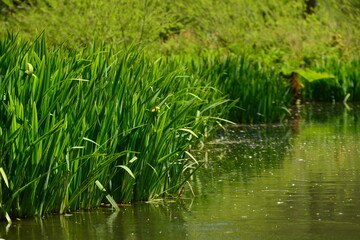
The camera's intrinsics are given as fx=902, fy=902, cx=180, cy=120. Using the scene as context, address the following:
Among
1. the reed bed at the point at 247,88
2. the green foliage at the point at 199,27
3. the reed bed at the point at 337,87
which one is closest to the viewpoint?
the reed bed at the point at 247,88

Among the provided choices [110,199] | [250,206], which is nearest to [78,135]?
[110,199]

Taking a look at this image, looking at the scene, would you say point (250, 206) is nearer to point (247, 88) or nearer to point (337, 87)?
point (247, 88)

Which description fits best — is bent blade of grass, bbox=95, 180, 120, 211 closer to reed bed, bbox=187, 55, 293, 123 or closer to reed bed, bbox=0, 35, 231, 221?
reed bed, bbox=0, 35, 231, 221

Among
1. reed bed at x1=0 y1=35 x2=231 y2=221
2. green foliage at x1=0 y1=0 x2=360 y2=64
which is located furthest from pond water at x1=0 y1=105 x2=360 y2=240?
green foliage at x1=0 y1=0 x2=360 y2=64

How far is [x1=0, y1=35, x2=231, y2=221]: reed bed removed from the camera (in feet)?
20.3

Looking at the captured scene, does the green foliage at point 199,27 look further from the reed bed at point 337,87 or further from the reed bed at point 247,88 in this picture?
the reed bed at point 247,88

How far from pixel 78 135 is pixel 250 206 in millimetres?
1396

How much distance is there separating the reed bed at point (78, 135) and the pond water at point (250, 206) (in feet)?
0.61

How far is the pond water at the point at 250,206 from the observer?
5.79 metres

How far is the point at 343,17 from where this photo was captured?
30.0 m

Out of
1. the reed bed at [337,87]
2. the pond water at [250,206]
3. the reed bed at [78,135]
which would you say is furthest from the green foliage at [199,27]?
the reed bed at [78,135]

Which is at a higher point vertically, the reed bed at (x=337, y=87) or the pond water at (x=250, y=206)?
the reed bed at (x=337, y=87)

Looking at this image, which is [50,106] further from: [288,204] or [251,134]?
[251,134]

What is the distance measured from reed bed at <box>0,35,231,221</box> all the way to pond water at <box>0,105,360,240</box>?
0.61 ft
